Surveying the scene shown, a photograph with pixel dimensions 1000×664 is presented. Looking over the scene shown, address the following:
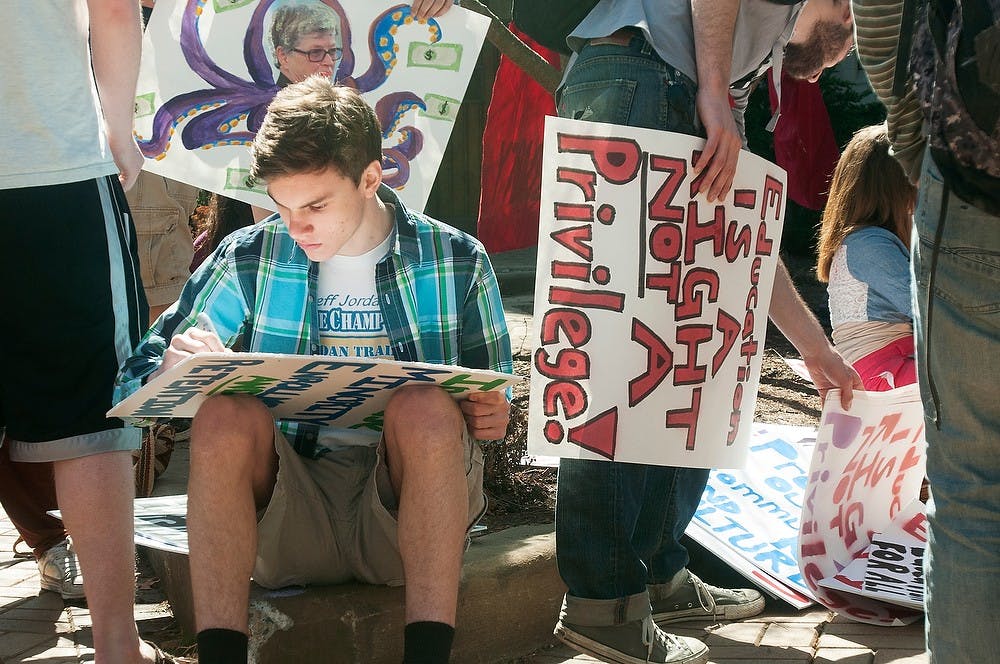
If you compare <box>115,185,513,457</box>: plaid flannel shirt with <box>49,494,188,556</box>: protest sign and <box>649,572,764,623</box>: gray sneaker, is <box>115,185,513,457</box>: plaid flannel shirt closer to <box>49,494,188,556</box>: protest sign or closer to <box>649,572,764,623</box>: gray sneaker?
<box>49,494,188,556</box>: protest sign

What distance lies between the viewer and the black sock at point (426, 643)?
2217 mm

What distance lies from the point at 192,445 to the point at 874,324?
2.15 meters

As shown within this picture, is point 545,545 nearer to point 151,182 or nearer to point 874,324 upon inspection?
point 874,324

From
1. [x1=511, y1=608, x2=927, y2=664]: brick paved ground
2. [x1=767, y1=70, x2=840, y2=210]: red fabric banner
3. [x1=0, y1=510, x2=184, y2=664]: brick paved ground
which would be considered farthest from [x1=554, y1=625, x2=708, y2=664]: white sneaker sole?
[x1=767, y1=70, x2=840, y2=210]: red fabric banner

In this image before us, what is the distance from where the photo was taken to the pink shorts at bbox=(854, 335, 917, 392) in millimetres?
3459

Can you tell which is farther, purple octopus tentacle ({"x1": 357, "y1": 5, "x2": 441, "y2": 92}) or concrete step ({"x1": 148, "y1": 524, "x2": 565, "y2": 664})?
purple octopus tentacle ({"x1": 357, "y1": 5, "x2": 441, "y2": 92})

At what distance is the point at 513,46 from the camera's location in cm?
378

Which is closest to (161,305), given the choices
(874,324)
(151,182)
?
(151,182)

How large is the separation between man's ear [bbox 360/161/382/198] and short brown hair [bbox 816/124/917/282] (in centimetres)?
178

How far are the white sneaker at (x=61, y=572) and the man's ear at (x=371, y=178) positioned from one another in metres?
1.39

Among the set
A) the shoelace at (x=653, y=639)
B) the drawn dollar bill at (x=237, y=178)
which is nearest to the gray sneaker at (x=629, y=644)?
the shoelace at (x=653, y=639)

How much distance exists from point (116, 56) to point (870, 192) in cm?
225

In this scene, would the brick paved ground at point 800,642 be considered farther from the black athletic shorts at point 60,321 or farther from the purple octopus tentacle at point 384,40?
the purple octopus tentacle at point 384,40

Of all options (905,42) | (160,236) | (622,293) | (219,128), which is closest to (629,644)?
(622,293)
